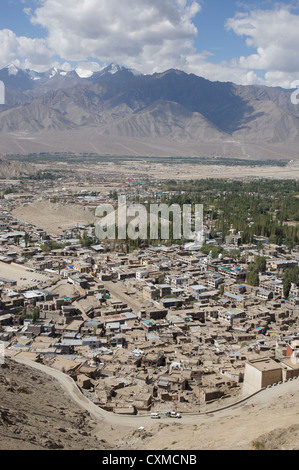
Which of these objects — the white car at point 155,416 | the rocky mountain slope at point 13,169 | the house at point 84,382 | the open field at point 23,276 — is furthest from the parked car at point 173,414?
the rocky mountain slope at point 13,169

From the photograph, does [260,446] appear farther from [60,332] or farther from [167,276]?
[167,276]

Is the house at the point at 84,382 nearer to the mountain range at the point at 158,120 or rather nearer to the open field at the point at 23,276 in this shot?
the open field at the point at 23,276

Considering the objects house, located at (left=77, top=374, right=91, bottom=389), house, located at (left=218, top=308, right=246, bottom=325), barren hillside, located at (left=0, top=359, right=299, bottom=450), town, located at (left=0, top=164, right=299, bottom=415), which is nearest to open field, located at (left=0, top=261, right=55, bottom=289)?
town, located at (left=0, top=164, right=299, bottom=415)

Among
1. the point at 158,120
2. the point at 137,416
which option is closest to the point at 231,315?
the point at 137,416

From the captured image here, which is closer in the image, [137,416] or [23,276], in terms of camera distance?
[137,416]

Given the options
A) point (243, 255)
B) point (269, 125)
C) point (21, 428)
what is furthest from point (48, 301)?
point (269, 125)

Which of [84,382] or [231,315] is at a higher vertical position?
[231,315]

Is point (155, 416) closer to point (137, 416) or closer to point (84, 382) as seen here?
point (137, 416)

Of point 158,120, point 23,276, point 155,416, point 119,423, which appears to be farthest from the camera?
point 158,120
